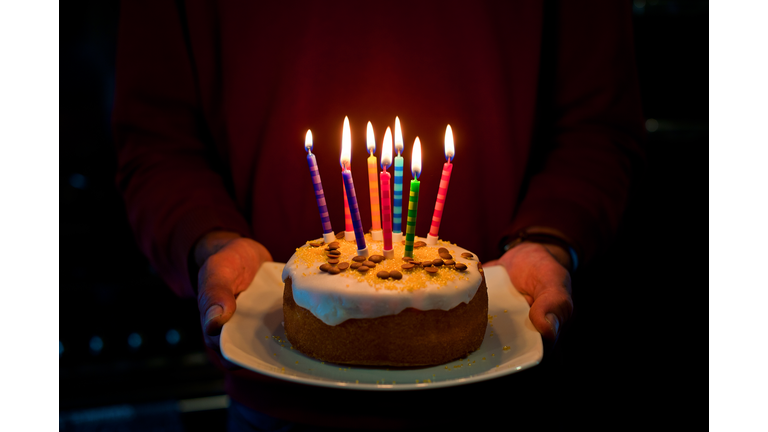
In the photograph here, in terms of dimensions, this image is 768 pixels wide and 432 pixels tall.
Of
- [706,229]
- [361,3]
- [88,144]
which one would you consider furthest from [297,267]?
[706,229]

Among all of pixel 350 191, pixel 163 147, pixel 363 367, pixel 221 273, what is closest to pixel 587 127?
pixel 350 191

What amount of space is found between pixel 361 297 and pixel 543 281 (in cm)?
51

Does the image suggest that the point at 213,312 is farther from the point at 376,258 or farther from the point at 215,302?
the point at 376,258

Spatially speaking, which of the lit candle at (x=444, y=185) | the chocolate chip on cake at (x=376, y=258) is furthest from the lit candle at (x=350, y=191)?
the lit candle at (x=444, y=185)

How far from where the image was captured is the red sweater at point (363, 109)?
4.91ft

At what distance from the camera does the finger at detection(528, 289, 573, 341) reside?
1089mm

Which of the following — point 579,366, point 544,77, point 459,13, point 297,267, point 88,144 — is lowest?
point 579,366

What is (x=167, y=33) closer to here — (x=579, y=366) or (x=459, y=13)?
(x=459, y=13)

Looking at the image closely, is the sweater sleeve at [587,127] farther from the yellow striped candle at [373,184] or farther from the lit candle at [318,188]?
the lit candle at [318,188]

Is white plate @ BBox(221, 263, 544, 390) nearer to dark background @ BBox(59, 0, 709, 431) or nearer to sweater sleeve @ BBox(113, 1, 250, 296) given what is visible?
sweater sleeve @ BBox(113, 1, 250, 296)

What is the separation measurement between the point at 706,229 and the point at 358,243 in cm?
257

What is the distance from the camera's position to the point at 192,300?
256cm

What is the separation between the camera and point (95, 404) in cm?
248

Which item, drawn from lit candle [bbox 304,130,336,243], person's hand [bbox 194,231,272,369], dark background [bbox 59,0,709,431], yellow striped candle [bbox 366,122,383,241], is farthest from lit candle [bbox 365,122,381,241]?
dark background [bbox 59,0,709,431]
